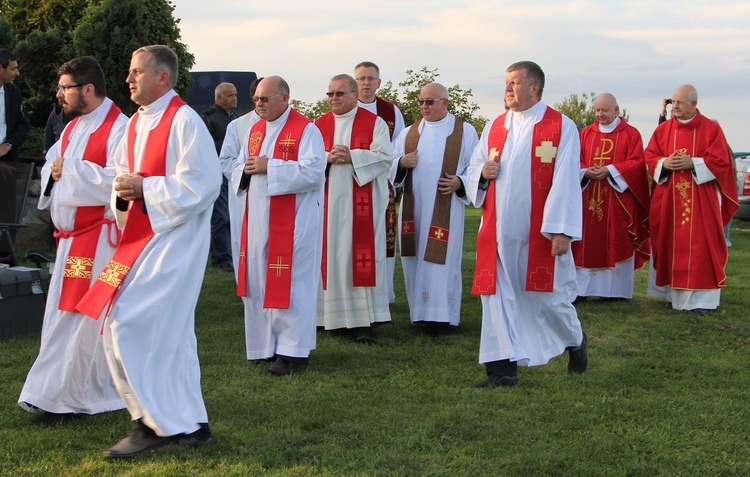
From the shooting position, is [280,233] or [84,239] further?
[280,233]

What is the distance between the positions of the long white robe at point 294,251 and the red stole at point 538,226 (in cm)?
127

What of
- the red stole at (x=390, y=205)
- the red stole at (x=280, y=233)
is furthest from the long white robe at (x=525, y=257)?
the red stole at (x=390, y=205)

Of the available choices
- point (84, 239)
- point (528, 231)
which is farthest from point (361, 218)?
point (84, 239)

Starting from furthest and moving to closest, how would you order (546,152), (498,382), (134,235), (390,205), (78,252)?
(390,205)
(546,152)
(498,382)
(78,252)
(134,235)

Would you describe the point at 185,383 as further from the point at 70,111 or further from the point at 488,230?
the point at 488,230

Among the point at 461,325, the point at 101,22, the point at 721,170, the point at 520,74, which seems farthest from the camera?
the point at 101,22

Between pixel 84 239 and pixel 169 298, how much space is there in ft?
3.26

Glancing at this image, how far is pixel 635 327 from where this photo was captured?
897cm

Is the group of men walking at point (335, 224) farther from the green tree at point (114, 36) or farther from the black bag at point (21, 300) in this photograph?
the green tree at point (114, 36)

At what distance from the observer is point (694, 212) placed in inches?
393

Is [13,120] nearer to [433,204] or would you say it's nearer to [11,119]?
[11,119]

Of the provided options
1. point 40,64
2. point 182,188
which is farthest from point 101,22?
point 182,188

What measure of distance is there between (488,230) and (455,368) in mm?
1101

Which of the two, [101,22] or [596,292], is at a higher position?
[101,22]
